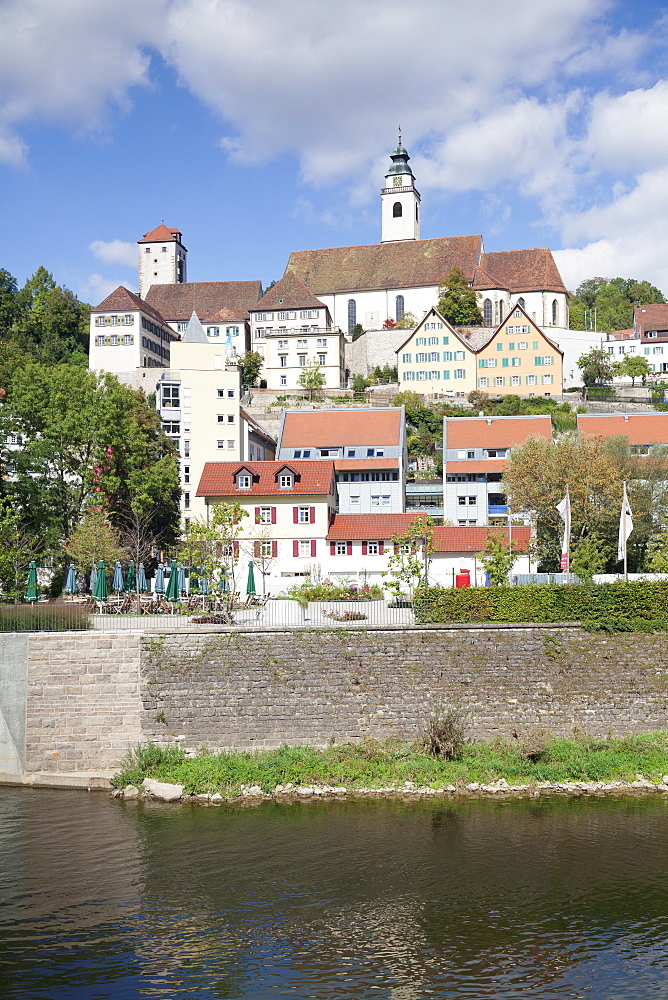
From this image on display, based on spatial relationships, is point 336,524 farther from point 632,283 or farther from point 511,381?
point 632,283

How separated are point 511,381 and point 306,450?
35.5m

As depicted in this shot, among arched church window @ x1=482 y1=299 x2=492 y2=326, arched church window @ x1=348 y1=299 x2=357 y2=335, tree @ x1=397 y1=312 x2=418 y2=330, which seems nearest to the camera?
tree @ x1=397 y1=312 x2=418 y2=330

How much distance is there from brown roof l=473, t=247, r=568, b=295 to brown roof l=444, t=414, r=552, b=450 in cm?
4761

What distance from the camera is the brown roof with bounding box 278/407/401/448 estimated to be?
201 feet

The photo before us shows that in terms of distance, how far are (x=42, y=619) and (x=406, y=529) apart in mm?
23215

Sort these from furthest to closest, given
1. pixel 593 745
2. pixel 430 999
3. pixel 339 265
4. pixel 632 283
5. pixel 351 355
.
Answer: pixel 632 283
pixel 339 265
pixel 351 355
pixel 593 745
pixel 430 999

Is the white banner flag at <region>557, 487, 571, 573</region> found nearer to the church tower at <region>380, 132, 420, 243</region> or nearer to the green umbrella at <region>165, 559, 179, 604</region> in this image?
the green umbrella at <region>165, 559, 179, 604</region>

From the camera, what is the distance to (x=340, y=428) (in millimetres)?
62312

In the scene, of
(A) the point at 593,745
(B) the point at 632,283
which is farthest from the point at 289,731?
(B) the point at 632,283

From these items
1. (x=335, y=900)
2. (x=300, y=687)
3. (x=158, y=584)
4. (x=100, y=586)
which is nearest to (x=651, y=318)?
(x=158, y=584)

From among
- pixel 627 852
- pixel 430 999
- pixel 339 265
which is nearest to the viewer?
pixel 430 999

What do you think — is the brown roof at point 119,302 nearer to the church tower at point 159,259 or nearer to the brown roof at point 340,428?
Result: the brown roof at point 340,428

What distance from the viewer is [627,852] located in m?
21.9

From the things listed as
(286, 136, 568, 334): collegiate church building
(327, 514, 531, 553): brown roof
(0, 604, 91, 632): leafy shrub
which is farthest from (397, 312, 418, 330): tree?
(0, 604, 91, 632): leafy shrub
